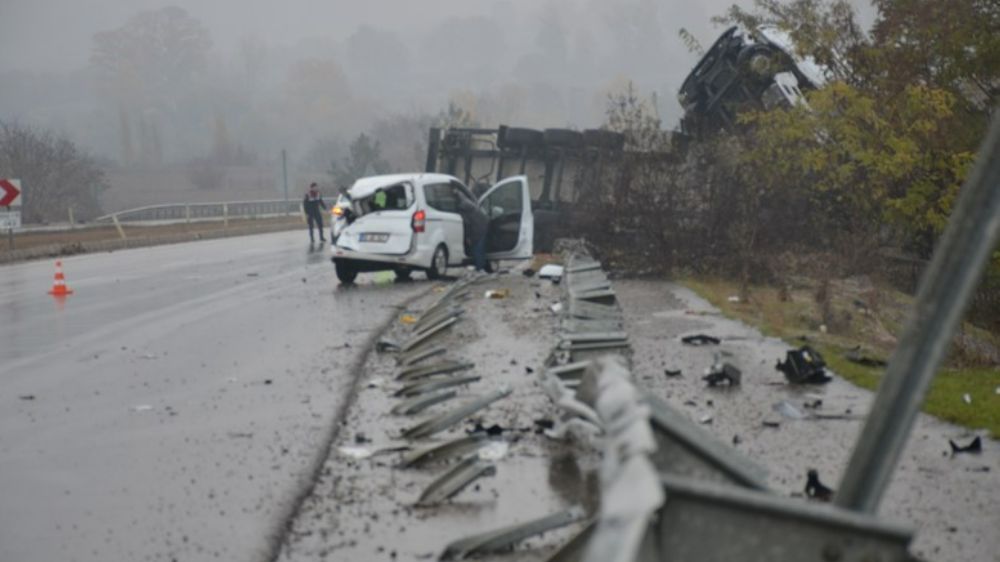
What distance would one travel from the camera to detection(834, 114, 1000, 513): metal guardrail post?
3.07 metres

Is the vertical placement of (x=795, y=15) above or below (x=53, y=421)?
above

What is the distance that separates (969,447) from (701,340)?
6055mm

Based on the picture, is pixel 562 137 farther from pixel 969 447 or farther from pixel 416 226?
pixel 969 447

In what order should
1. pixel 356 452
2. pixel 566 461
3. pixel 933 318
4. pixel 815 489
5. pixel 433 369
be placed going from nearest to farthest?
pixel 933 318
pixel 815 489
pixel 566 461
pixel 356 452
pixel 433 369

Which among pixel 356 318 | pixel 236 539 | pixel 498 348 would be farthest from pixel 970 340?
pixel 236 539

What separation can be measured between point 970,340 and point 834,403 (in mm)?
7110

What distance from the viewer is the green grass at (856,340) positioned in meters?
10.3

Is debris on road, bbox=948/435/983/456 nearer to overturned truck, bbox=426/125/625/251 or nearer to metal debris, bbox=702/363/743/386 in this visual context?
metal debris, bbox=702/363/743/386

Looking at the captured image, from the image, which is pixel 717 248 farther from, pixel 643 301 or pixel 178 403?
pixel 178 403

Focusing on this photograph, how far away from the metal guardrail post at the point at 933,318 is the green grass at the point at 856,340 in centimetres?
639

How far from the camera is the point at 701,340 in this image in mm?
14836

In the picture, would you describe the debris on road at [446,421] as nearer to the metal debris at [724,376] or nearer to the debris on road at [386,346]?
the metal debris at [724,376]

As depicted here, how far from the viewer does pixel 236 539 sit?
721 centimetres

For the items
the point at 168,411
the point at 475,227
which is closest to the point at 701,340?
the point at 168,411
